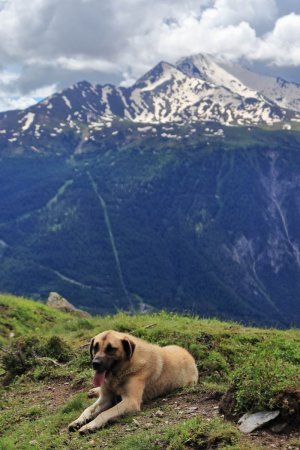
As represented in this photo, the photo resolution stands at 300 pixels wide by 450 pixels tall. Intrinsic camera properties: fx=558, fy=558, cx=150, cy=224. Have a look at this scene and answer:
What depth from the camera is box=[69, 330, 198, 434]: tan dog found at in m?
12.1

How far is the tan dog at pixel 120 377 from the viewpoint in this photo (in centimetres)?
1209

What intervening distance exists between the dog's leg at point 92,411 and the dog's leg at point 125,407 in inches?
17.3

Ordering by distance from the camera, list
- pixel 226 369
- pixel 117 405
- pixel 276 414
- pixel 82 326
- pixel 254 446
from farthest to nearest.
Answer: pixel 82 326
pixel 226 369
pixel 117 405
pixel 276 414
pixel 254 446

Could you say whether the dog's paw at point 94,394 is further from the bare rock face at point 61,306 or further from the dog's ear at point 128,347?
the bare rock face at point 61,306

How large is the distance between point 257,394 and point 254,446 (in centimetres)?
140

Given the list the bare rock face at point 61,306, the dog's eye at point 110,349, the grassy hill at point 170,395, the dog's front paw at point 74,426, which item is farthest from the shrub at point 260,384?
the bare rock face at point 61,306

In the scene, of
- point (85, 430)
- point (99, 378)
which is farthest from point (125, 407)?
point (85, 430)

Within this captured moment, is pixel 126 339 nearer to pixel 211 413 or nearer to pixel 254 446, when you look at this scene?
pixel 211 413

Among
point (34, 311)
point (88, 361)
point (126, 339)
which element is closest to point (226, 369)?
point (88, 361)

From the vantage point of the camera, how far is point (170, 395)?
13570 mm

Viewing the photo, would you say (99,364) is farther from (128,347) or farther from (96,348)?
(128,347)

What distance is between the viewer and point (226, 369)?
17.5 m

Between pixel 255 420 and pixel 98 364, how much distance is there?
369 centimetres

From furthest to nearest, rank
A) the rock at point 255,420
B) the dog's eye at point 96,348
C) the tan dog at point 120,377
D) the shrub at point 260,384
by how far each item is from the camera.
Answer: the dog's eye at point 96,348 < the tan dog at point 120,377 < the shrub at point 260,384 < the rock at point 255,420
